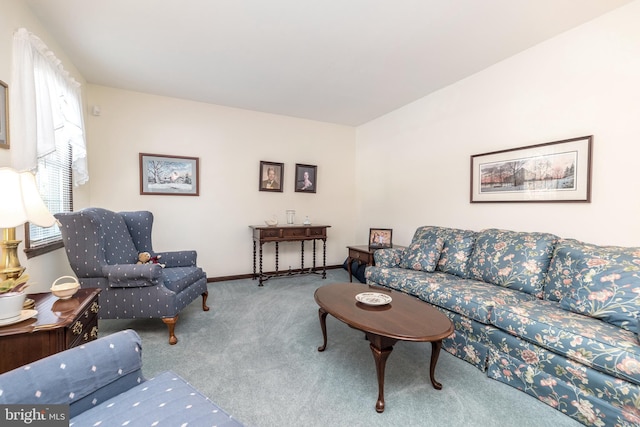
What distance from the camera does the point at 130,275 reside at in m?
2.25

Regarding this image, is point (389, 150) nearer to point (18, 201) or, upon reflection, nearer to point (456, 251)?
point (456, 251)

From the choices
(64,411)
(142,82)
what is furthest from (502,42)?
(142,82)

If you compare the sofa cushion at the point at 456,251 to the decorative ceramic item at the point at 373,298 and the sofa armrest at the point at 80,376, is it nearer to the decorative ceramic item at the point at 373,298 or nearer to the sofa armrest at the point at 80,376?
the decorative ceramic item at the point at 373,298

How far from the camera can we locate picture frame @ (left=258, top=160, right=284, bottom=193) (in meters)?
4.43

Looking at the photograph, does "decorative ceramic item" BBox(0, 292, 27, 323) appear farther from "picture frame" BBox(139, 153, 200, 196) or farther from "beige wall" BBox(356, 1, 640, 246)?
"beige wall" BBox(356, 1, 640, 246)

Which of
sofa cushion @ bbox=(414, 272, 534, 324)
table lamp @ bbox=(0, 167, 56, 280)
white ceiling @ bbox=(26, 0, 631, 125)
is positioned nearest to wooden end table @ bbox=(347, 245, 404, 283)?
sofa cushion @ bbox=(414, 272, 534, 324)

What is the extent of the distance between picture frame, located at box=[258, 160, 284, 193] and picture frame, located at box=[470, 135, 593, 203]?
9.10ft

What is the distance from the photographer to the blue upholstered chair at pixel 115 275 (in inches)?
85.8

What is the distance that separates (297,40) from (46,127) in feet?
6.78

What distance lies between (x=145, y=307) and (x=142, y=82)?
2.67 m

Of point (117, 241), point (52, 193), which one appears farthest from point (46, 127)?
point (117, 241)

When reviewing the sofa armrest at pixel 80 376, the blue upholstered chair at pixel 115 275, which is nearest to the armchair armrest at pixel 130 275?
the blue upholstered chair at pixel 115 275

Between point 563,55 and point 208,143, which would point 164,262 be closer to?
point 208,143

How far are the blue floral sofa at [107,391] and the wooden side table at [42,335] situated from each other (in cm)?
38
